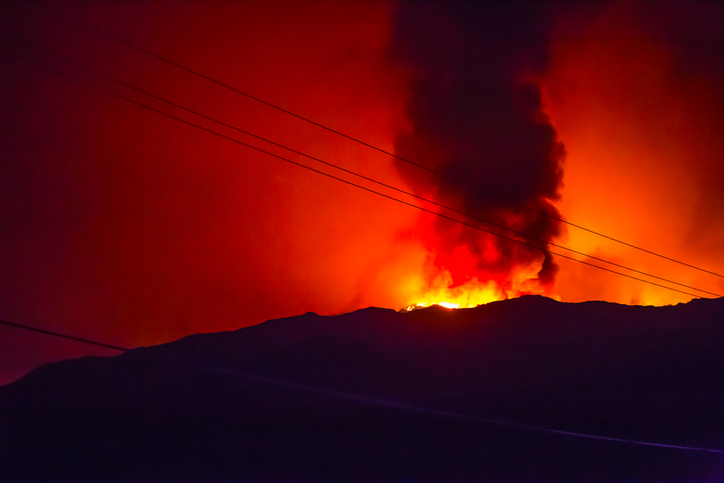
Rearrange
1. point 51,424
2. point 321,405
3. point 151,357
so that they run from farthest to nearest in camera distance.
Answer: point 151,357 < point 51,424 < point 321,405

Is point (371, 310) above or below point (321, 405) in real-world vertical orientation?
above

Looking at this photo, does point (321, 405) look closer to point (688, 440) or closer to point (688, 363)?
point (688, 440)

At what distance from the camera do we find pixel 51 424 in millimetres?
21344

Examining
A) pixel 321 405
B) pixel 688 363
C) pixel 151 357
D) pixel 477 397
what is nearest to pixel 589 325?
pixel 688 363

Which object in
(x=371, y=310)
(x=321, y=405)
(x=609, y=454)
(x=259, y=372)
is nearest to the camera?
(x=609, y=454)

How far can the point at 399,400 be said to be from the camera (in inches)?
794

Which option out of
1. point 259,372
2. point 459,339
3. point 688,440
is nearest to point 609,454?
point 688,440

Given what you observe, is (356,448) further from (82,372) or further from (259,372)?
(82,372)

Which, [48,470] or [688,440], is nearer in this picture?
[688,440]

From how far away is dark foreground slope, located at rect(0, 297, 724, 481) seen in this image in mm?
14570

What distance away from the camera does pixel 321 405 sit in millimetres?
19312

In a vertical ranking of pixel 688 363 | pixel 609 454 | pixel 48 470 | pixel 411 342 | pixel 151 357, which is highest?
pixel 688 363

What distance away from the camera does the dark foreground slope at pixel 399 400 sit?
14570 millimetres

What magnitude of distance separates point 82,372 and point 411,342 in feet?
59.8
